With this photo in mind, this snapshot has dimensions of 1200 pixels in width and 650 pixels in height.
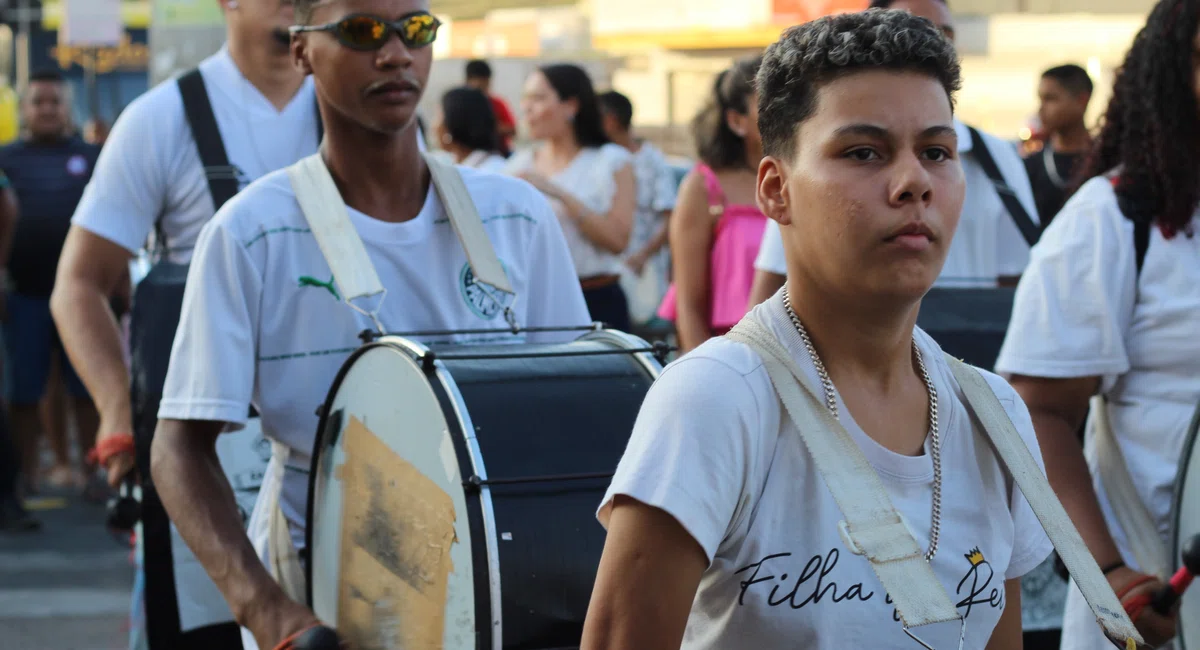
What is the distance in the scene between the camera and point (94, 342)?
3.98 meters

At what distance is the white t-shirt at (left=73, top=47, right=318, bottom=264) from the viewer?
3965 mm

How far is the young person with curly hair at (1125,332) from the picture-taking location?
9.74ft

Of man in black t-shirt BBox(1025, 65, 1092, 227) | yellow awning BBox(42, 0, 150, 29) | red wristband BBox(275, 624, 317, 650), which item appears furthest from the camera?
yellow awning BBox(42, 0, 150, 29)

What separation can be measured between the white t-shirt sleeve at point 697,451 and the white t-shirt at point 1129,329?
56.6 inches

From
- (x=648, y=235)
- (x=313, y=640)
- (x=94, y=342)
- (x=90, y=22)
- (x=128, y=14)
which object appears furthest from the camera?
(x=128, y=14)

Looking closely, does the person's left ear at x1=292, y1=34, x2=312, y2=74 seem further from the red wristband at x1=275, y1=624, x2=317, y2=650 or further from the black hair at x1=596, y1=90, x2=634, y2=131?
the black hair at x1=596, y1=90, x2=634, y2=131

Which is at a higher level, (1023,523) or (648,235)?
(1023,523)

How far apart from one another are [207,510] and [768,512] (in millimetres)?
1453

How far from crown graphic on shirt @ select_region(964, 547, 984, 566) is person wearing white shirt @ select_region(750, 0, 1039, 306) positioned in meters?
2.29

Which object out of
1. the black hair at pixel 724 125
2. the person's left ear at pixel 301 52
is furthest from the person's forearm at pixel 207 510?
the black hair at pixel 724 125

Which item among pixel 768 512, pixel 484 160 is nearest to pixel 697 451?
pixel 768 512

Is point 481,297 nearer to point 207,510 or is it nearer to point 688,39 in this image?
point 207,510

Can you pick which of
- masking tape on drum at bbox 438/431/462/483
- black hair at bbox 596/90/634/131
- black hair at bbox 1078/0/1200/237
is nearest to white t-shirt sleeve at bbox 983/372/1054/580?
masking tape on drum at bbox 438/431/462/483

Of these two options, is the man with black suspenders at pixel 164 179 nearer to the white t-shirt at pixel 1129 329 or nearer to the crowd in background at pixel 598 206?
the crowd in background at pixel 598 206
